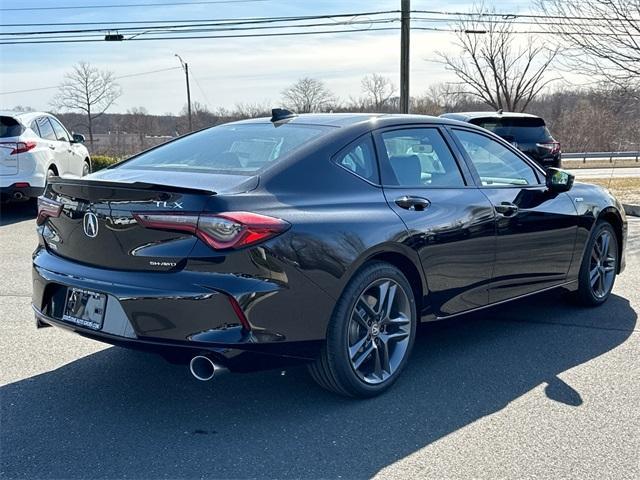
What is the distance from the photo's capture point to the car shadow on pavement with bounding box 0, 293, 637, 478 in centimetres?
282

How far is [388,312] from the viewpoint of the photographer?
3.61 metres

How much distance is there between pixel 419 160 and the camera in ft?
13.2

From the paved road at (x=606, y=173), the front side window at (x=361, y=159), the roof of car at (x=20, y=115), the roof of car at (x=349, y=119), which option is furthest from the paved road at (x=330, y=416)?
the paved road at (x=606, y=173)

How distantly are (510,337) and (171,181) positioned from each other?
268cm

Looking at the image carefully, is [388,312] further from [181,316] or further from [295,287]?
[181,316]

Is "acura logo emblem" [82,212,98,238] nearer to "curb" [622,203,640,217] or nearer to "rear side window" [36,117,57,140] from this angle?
"rear side window" [36,117,57,140]

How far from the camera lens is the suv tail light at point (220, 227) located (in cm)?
290

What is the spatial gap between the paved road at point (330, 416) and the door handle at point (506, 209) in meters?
0.69

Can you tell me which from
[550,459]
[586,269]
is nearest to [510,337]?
[586,269]

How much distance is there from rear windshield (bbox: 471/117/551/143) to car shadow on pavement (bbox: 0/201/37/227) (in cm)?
744

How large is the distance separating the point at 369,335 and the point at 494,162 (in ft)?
5.82

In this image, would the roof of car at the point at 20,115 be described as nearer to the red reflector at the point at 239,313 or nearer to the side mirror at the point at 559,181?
the side mirror at the point at 559,181

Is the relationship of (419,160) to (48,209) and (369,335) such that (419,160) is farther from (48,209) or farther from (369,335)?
(48,209)

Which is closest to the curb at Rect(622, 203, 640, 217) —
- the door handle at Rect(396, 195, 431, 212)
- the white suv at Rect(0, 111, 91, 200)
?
the door handle at Rect(396, 195, 431, 212)
